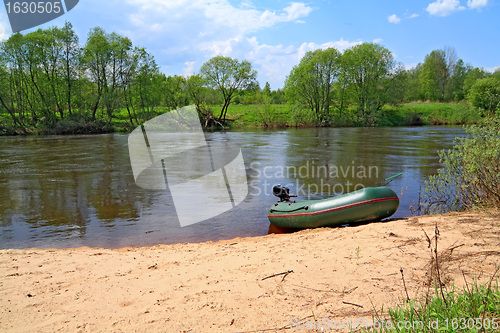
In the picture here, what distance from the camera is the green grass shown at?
2.35 meters

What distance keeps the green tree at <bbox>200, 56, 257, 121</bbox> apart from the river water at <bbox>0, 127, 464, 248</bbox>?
94.3ft

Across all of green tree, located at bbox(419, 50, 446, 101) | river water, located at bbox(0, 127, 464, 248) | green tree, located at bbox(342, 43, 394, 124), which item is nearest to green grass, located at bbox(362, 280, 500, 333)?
river water, located at bbox(0, 127, 464, 248)

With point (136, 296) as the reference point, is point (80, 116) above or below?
above

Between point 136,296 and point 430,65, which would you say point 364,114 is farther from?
point 136,296

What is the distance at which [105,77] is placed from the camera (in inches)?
1671

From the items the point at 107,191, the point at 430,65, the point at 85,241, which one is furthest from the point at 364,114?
the point at 85,241

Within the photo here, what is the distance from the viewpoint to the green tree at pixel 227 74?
46.7 m

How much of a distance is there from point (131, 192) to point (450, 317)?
10.6 m

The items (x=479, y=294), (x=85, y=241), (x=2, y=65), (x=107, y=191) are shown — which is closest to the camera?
(x=479, y=294)

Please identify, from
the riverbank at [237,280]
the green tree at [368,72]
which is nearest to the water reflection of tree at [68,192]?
the riverbank at [237,280]

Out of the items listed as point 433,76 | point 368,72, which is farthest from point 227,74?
point 433,76

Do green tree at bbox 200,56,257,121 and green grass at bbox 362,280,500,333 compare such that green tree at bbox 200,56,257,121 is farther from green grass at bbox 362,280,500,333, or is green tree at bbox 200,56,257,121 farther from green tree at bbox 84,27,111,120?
green grass at bbox 362,280,500,333

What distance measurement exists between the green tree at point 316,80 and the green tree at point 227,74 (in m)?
6.69

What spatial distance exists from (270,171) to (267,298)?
37.9 feet
